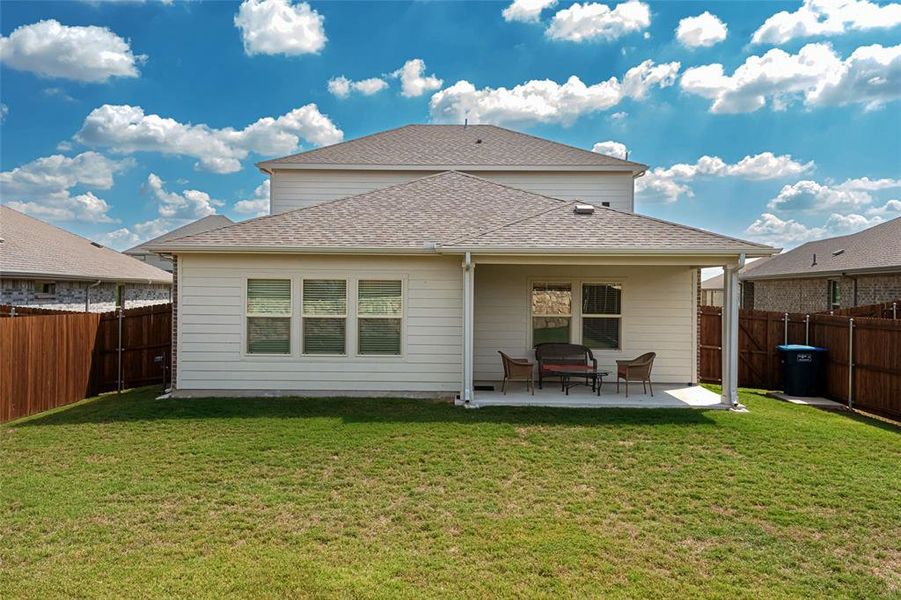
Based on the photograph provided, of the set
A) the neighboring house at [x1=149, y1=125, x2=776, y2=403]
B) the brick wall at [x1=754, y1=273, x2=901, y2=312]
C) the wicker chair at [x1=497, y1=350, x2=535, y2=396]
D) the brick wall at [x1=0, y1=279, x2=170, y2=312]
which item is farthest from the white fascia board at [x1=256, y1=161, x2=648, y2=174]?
the brick wall at [x1=754, y1=273, x2=901, y2=312]

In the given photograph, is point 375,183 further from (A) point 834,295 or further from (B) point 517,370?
(A) point 834,295

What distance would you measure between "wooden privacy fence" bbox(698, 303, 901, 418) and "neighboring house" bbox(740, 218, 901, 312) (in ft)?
21.2

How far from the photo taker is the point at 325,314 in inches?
401

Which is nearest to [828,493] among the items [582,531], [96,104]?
[582,531]

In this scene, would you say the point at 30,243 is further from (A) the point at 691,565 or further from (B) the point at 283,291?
(A) the point at 691,565

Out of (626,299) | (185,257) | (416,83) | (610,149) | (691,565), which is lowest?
(691,565)

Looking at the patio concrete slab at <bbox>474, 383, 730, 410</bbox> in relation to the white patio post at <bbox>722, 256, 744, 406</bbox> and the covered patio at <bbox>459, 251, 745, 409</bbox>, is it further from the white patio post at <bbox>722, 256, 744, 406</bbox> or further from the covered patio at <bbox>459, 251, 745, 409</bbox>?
the covered patio at <bbox>459, 251, 745, 409</bbox>

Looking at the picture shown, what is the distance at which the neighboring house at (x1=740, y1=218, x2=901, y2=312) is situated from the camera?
18.0 meters

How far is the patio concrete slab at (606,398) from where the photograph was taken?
9.31 m

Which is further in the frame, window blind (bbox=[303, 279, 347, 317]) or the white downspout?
window blind (bbox=[303, 279, 347, 317])

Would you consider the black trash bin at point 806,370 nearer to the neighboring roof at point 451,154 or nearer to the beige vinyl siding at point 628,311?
the beige vinyl siding at point 628,311

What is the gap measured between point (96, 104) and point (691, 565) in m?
20.2

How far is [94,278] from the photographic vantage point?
54.4 feet

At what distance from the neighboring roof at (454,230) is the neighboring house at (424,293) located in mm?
41
